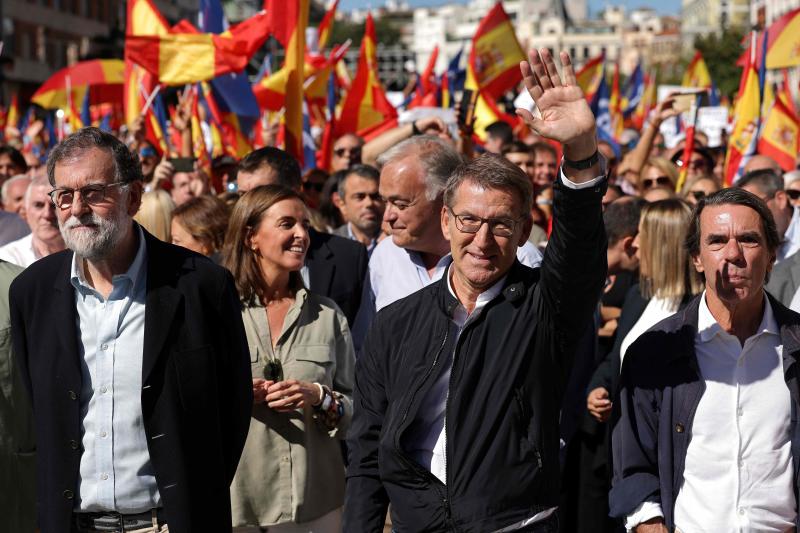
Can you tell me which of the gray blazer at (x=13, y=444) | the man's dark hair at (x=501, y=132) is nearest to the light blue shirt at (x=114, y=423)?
the gray blazer at (x=13, y=444)

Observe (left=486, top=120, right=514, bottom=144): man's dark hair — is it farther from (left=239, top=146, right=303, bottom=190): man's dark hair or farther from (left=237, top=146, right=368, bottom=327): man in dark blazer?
(left=237, top=146, right=368, bottom=327): man in dark blazer

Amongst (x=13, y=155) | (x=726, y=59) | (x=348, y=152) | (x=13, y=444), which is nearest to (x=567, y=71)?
(x=13, y=444)

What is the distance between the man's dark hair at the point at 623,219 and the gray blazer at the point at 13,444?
3.22m

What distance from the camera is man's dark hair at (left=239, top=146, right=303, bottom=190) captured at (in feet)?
22.4

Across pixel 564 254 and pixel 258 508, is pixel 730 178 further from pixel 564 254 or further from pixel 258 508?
pixel 564 254

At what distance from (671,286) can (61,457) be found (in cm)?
254

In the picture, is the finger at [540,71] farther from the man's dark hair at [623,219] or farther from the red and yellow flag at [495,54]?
the red and yellow flag at [495,54]

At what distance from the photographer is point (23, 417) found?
4621 mm

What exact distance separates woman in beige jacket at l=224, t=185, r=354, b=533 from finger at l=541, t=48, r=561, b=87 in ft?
5.76

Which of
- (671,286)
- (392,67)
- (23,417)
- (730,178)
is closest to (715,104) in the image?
(730,178)

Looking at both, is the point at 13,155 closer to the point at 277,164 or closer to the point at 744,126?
the point at 277,164

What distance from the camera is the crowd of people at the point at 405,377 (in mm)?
3523

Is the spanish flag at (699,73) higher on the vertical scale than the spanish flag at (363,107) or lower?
higher

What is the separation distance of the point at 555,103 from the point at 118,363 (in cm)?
161
